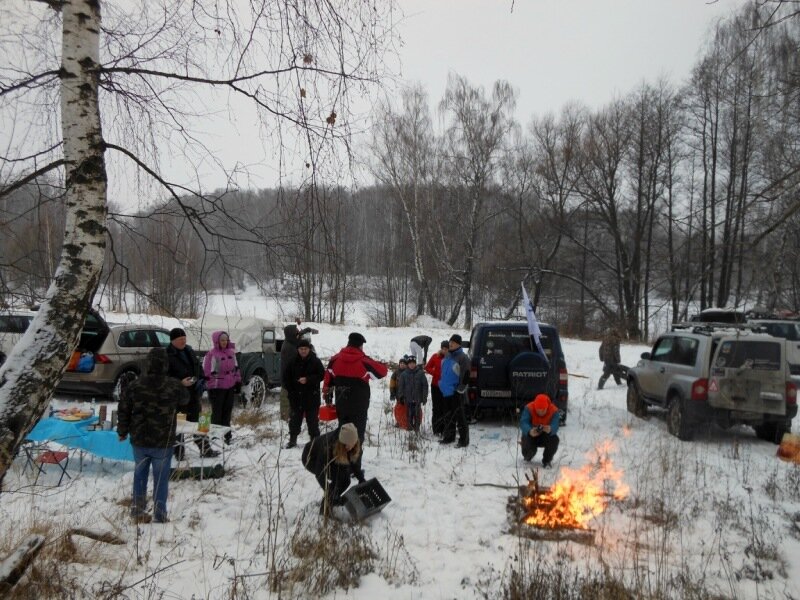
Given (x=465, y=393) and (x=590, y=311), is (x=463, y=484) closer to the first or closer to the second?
(x=465, y=393)

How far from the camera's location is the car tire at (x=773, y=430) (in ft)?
29.2

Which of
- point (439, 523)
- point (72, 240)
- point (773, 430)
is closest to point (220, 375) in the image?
point (439, 523)

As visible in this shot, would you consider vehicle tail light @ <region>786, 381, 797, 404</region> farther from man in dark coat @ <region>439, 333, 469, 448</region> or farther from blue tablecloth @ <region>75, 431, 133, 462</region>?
blue tablecloth @ <region>75, 431, 133, 462</region>

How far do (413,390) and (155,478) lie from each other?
491 cm

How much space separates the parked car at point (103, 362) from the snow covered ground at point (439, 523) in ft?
11.2

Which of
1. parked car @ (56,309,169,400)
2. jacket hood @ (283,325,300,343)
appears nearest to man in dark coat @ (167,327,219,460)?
jacket hood @ (283,325,300,343)

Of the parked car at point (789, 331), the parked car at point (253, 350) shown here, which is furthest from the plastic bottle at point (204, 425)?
the parked car at point (789, 331)

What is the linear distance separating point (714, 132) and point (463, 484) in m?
29.8

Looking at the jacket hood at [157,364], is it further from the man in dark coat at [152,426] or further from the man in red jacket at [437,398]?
the man in red jacket at [437,398]

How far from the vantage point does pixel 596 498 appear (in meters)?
6.13

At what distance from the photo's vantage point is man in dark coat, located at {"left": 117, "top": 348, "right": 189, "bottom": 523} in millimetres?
5359

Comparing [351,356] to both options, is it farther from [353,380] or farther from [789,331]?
[789,331]

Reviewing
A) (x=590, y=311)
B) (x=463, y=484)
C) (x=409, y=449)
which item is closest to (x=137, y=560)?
(x=463, y=484)

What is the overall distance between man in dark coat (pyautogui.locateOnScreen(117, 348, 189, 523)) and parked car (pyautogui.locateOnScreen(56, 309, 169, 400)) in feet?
16.5
